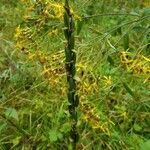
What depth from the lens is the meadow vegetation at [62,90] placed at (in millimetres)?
1657

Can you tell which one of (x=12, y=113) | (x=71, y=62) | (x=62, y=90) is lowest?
(x=12, y=113)

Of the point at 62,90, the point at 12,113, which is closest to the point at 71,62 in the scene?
the point at 62,90

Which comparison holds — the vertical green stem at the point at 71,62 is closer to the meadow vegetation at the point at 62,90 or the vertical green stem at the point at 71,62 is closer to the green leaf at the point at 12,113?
the meadow vegetation at the point at 62,90

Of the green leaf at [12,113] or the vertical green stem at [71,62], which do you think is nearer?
the vertical green stem at [71,62]

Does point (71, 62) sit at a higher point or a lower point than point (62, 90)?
higher

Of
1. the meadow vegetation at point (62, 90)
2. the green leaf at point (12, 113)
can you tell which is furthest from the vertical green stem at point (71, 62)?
the green leaf at point (12, 113)

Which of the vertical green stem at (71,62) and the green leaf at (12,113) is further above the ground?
the vertical green stem at (71,62)

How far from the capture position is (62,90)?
6.39ft

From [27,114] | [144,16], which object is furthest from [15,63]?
[144,16]

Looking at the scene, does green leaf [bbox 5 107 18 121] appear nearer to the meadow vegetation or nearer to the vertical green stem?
the meadow vegetation

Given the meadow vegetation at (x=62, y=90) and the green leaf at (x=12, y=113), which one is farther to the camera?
the green leaf at (x=12, y=113)

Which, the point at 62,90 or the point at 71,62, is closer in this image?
the point at 71,62

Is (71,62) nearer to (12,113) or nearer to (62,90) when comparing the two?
(62,90)

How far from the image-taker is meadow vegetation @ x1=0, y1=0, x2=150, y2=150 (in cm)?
166
